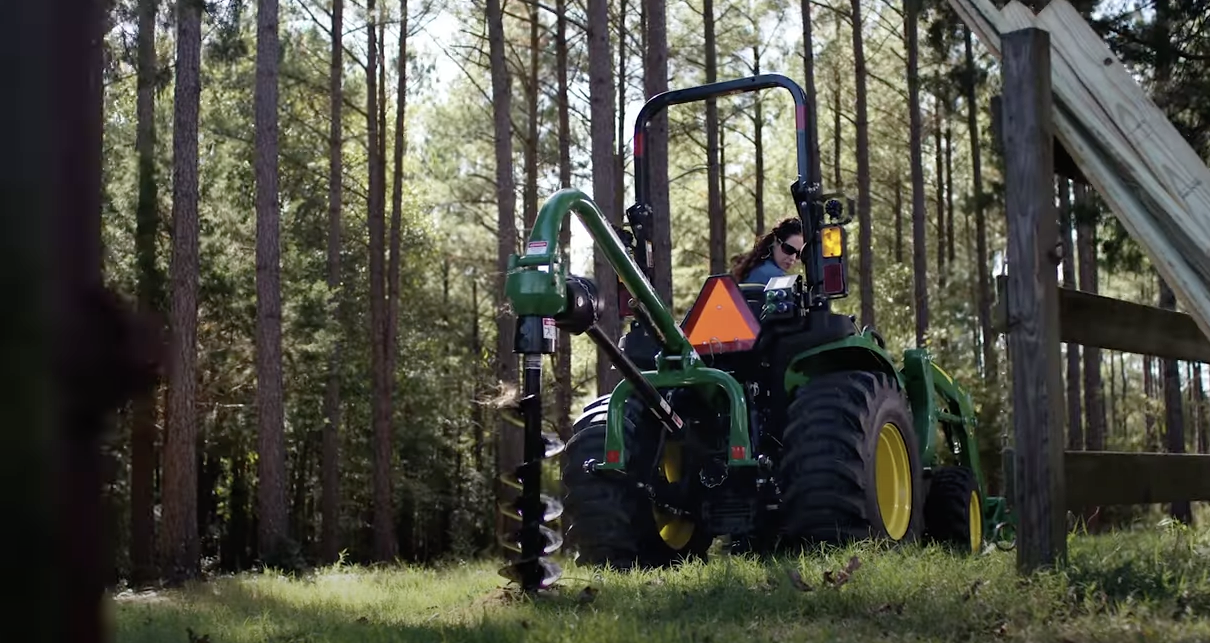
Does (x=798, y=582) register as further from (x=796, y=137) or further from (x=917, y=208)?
(x=917, y=208)

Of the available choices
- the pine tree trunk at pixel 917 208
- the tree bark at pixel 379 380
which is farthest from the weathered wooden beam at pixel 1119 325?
the tree bark at pixel 379 380

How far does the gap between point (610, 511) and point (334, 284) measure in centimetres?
1938

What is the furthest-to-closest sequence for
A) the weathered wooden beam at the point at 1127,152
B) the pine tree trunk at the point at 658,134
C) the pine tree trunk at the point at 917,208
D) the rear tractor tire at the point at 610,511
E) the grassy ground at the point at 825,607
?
the pine tree trunk at the point at 917,208 < the pine tree trunk at the point at 658,134 < the rear tractor tire at the point at 610,511 < the weathered wooden beam at the point at 1127,152 < the grassy ground at the point at 825,607

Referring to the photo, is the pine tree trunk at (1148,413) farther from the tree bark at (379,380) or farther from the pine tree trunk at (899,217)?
the tree bark at (379,380)

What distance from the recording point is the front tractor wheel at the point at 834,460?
6457 mm

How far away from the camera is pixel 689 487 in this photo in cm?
738

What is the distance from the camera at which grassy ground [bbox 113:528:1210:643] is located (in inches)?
158

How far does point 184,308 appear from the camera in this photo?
15.6 meters

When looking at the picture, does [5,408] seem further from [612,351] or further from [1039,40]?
[612,351]

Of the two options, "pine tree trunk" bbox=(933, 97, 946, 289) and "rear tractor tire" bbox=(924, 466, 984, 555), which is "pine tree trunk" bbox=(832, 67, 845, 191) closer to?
"pine tree trunk" bbox=(933, 97, 946, 289)

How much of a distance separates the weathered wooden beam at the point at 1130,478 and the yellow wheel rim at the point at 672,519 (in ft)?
9.49

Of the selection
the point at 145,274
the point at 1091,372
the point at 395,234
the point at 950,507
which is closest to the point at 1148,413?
the point at 1091,372

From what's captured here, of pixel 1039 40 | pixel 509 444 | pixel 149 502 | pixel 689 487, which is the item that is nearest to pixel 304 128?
pixel 149 502

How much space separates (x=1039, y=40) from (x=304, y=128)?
27.1 m
